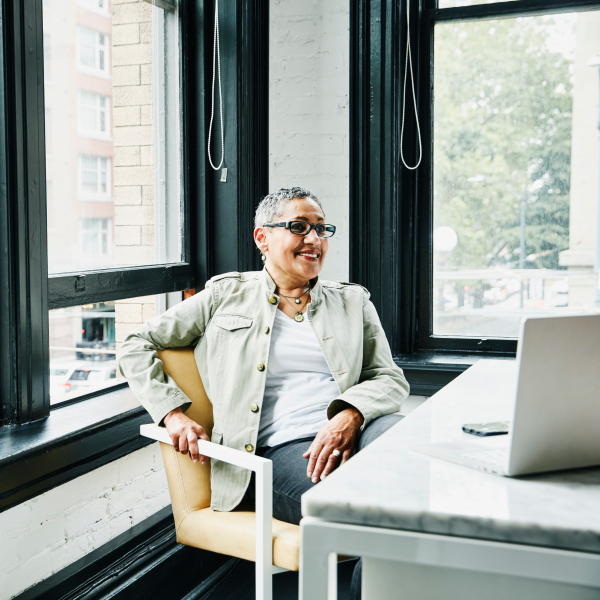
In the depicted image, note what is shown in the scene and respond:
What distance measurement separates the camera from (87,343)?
7.36 ft

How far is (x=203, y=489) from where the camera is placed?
1879 millimetres

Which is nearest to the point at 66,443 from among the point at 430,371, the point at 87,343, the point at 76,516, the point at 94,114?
the point at 76,516

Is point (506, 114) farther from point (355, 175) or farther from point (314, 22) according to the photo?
point (314, 22)

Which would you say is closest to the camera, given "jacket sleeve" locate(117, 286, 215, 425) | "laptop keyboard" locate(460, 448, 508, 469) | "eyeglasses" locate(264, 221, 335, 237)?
"laptop keyboard" locate(460, 448, 508, 469)

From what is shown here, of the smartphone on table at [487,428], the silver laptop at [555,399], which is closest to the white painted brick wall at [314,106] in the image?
the smartphone on table at [487,428]

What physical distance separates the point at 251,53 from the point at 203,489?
1.81 meters

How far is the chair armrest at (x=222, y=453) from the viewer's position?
5.40 feet

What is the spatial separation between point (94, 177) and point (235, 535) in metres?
1.24

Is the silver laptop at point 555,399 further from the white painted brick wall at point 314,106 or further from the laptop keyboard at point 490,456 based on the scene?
the white painted brick wall at point 314,106

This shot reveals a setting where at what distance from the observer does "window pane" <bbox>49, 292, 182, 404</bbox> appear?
2.10 meters

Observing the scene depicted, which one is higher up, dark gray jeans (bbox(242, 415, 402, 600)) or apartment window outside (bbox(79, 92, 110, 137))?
apartment window outside (bbox(79, 92, 110, 137))

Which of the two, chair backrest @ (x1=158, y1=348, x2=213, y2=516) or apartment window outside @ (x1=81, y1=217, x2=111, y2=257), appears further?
apartment window outside @ (x1=81, y1=217, x2=111, y2=257)

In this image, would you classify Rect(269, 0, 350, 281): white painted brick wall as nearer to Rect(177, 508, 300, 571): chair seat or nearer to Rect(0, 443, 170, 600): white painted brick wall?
Rect(0, 443, 170, 600): white painted brick wall

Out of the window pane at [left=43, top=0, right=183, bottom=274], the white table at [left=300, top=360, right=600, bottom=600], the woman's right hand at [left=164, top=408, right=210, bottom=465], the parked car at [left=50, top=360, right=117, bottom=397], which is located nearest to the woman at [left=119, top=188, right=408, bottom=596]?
the woman's right hand at [left=164, top=408, right=210, bottom=465]
